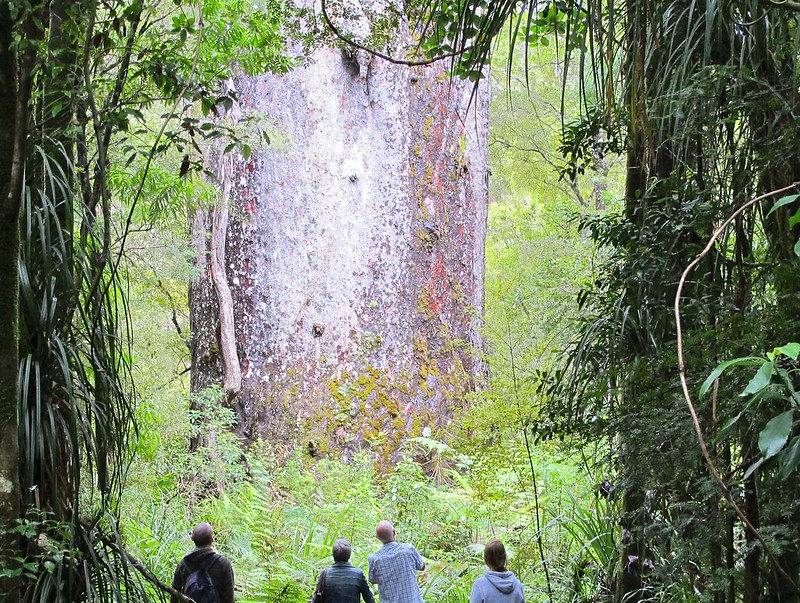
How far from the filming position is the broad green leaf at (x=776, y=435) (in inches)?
61.2

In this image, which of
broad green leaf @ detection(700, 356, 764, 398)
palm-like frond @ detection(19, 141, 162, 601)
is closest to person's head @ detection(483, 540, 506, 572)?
palm-like frond @ detection(19, 141, 162, 601)

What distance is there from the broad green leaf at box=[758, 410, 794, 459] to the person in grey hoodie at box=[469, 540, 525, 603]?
11.9 feet

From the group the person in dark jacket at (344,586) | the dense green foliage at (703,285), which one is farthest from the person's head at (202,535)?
the dense green foliage at (703,285)

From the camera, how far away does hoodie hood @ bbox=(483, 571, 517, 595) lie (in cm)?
498

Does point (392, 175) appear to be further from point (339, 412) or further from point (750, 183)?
point (750, 183)

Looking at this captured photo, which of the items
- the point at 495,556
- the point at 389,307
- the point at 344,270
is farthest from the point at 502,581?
the point at 344,270

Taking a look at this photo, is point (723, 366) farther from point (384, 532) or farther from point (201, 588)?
point (384, 532)

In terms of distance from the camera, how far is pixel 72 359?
10.4 ft

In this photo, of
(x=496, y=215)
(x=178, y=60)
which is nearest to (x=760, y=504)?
(x=178, y=60)

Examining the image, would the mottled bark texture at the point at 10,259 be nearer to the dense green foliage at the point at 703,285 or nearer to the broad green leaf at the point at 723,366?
the dense green foliage at the point at 703,285

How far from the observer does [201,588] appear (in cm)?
509

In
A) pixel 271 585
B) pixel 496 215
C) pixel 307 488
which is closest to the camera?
pixel 271 585

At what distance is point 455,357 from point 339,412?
1.73 metres

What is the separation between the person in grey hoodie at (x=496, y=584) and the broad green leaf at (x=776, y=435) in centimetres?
363
